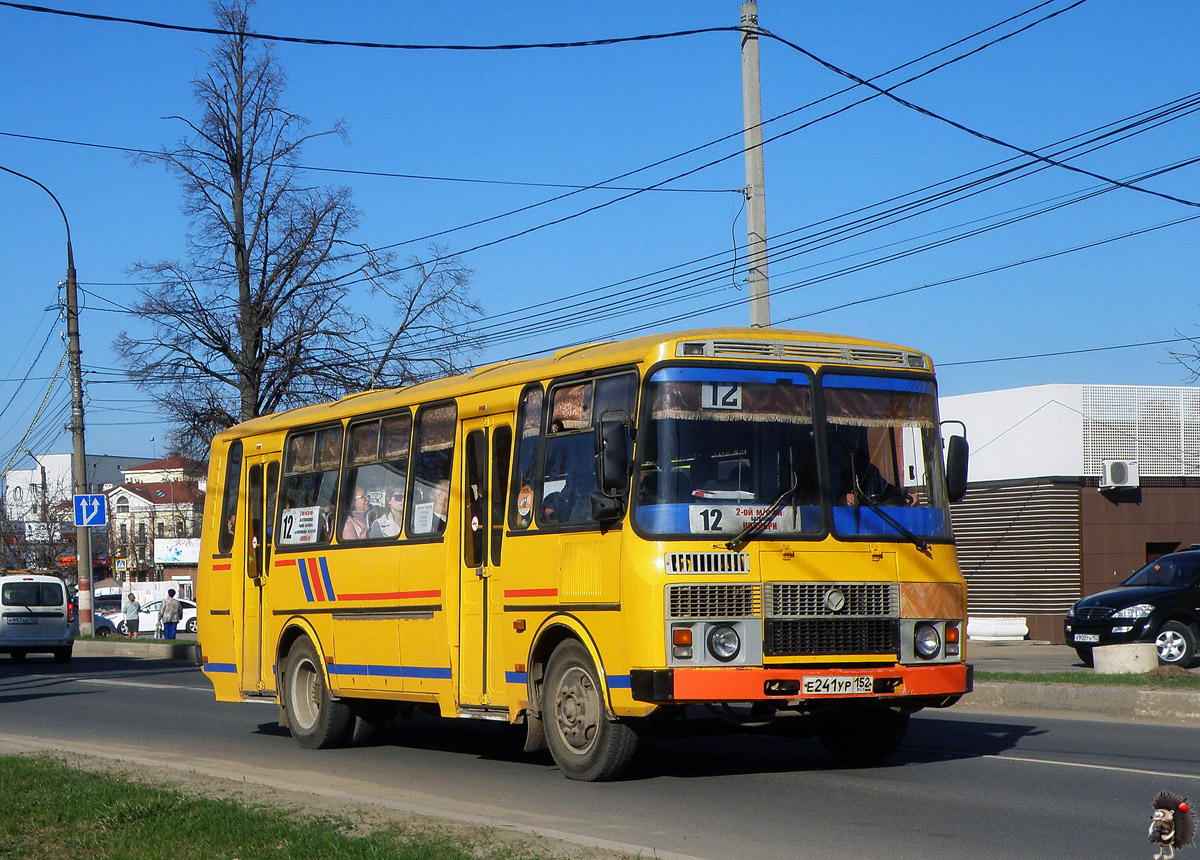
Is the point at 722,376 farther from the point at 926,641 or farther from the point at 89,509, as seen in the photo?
the point at 89,509

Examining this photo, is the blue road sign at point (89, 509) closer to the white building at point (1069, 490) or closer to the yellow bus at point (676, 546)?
the white building at point (1069, 490)

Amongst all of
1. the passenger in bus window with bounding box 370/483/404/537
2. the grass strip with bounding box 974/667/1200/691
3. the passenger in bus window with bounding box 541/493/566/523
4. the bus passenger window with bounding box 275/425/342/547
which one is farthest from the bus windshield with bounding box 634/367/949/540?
the grass strip with bounding box 974/667/1200/691

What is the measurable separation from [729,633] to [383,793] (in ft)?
8.69

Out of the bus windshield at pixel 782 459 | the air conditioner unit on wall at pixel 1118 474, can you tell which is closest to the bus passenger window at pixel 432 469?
the bus windshield at pixel 782 459

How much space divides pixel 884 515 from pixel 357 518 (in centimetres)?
517

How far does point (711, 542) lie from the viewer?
31.7ft

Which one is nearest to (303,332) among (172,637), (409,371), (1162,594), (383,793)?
(409,371)

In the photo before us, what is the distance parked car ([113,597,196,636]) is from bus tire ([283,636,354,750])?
43.9m

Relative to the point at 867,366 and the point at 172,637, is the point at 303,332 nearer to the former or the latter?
the point at 172,637

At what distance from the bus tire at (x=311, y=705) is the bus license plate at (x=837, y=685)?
544 centimetres

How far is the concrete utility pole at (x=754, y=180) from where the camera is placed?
18.8 metres

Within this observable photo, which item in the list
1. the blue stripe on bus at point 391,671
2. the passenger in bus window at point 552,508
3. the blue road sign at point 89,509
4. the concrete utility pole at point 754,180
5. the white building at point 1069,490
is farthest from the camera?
the blue road sign at point 89,509

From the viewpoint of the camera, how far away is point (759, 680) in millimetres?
9578

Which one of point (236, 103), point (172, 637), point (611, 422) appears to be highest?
point (236, 103)
